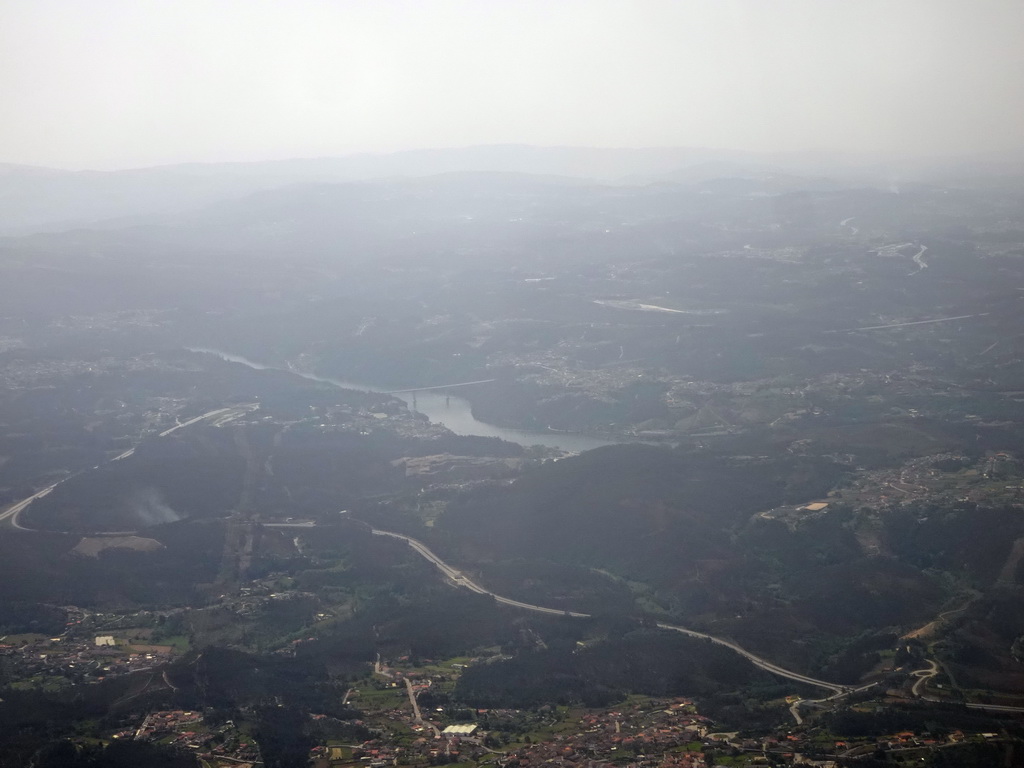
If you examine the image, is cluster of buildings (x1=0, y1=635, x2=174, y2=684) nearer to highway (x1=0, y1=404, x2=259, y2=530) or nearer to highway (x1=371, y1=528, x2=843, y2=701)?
highway (x1=371, y1=528, x2=843, y2=701)

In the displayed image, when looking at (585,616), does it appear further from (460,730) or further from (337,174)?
(337,174)

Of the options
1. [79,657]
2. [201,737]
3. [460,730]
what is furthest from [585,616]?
[79,657]

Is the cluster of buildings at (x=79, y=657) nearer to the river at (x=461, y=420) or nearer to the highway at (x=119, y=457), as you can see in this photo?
the highway at (x=119, y=457)

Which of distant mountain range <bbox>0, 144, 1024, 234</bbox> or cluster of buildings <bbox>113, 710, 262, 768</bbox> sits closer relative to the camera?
cluster of buildings <bbox>113, 710, 262, 768</bbox>

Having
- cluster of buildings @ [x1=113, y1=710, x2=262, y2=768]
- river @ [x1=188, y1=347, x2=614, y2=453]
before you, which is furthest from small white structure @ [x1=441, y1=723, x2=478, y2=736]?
river @ [x1=188, y1=347, x2=614, y2=453]

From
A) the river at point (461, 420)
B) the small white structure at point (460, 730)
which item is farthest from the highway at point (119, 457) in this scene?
the small white structure at point (460, 730)

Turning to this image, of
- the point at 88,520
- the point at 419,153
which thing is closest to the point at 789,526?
the point at 88,520
